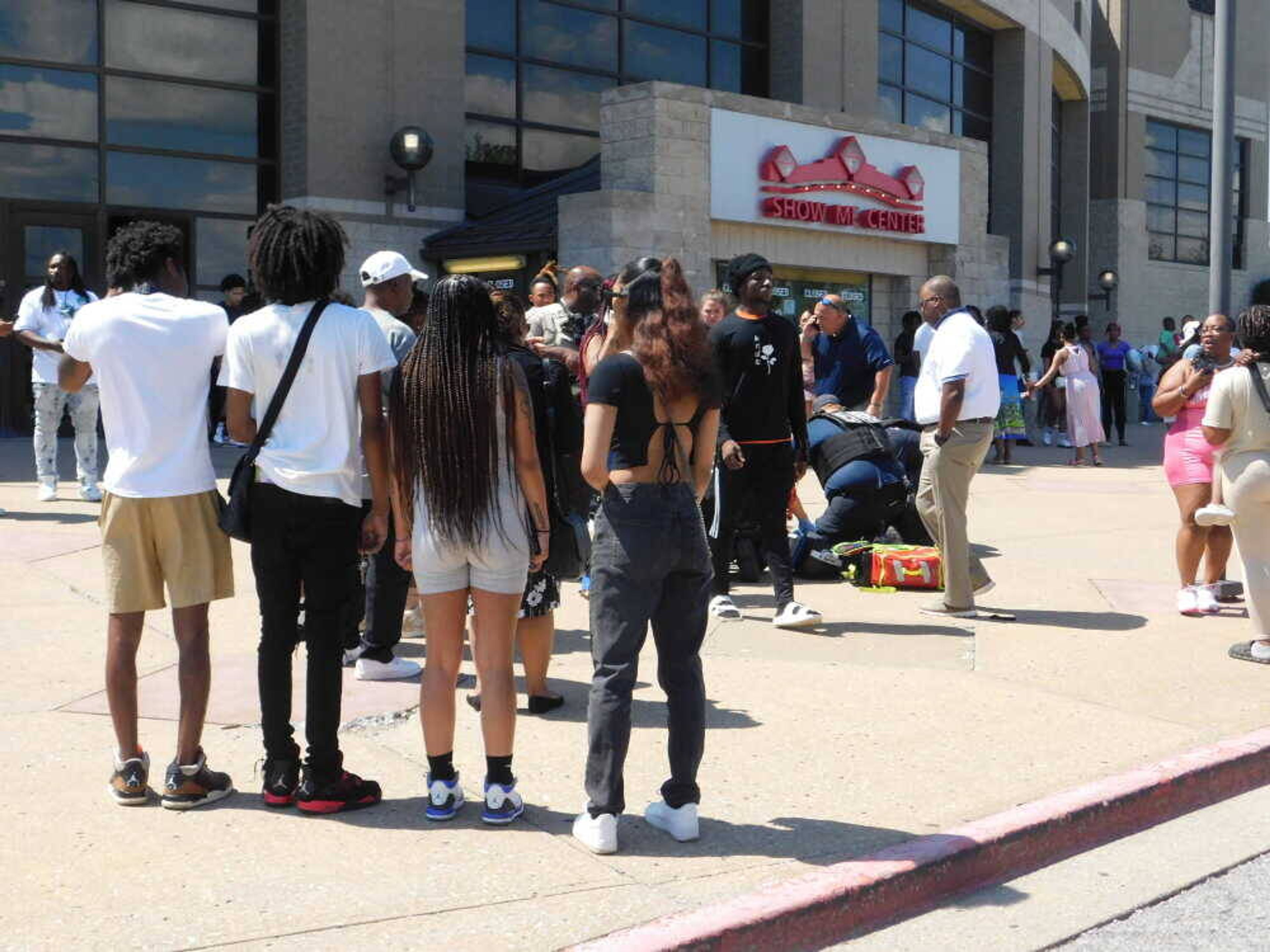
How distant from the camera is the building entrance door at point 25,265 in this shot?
1677 centimetres

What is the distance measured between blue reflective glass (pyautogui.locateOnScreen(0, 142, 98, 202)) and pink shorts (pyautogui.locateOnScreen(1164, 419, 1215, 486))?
13.2 m

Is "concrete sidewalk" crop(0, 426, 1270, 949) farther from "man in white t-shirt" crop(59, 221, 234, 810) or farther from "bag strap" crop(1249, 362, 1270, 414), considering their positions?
"bag strap" crop(1249, 362, 1270, 414)

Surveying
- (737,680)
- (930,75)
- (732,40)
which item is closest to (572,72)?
(732,40)

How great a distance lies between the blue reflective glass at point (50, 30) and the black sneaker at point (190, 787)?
46.8 feet

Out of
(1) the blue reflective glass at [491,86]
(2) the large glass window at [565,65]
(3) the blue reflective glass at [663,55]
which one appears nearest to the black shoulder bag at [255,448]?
(2) the large glass window at [565,65]

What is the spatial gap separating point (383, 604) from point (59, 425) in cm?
618

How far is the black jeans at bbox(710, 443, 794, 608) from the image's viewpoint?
7.77m

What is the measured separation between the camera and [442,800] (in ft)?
15.4

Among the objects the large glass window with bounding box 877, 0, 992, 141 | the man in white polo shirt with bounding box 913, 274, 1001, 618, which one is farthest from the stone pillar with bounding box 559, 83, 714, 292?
the man in white polo shirt with bounding box 913, 274, 1001, 618

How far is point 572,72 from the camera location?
20.7m

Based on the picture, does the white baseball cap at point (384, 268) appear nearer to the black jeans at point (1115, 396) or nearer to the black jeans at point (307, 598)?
the black jeans at point (307, 598)

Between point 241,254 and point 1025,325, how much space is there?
14225 millimetres

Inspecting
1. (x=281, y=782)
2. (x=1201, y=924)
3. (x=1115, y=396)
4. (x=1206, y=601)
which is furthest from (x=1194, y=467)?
(x=1115, y=396)

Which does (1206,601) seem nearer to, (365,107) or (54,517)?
(54,517)
